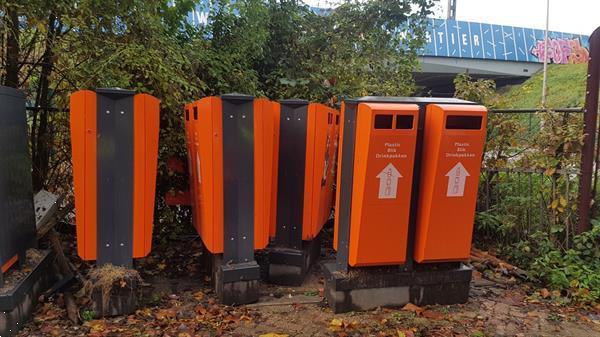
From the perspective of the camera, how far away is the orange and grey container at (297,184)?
3713 mm

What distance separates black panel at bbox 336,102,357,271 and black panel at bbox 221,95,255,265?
25.9 inches

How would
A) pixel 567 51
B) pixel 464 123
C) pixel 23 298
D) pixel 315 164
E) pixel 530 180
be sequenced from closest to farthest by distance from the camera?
pixel 23 298
pixel 464 123
pixel 315 164
pixel 530 180
pixel 567 51

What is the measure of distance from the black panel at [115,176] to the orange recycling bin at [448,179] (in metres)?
2.04

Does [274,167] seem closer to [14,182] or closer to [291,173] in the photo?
[291,173]

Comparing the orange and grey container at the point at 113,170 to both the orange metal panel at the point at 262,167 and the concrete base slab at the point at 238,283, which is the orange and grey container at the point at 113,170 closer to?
the concrete base slab at the point at 238,283

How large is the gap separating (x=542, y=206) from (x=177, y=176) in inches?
141

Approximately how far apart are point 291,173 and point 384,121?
106cm

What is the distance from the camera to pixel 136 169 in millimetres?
3096

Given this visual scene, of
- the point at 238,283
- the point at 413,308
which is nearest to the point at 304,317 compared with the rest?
the point at 238,283

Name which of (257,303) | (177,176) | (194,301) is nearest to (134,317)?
(194,301)

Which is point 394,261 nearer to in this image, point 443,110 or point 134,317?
point 443,110

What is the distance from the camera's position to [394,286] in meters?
3.33

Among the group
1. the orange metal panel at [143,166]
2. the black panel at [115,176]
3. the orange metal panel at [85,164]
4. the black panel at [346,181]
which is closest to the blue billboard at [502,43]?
the black panel at [346,181]

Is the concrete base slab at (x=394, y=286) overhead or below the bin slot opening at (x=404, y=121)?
below
